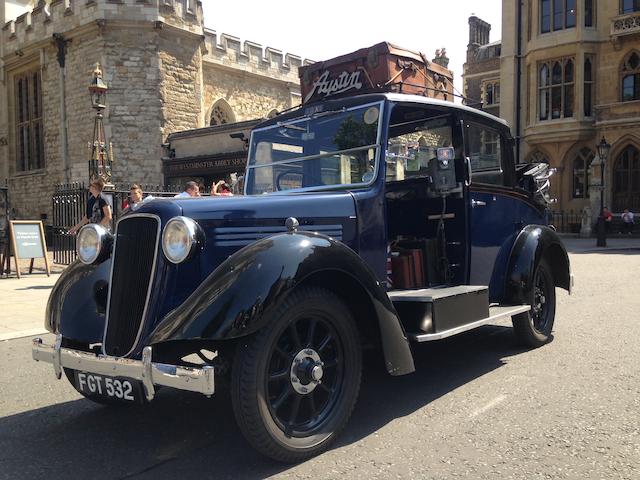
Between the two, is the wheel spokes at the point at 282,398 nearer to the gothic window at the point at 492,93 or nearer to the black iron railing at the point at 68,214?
the black iron railing at the point at 68,214

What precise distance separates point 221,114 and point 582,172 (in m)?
17.3

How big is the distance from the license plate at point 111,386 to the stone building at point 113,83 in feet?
59.2

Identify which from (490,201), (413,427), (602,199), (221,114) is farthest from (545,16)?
(413,427)

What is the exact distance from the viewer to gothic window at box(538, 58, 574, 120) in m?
26.2

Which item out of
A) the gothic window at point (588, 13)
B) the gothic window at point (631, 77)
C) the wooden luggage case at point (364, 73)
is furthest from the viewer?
the gothic window at point (588, 13)

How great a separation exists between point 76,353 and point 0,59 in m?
26.5

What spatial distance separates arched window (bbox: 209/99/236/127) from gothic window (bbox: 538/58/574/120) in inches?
588

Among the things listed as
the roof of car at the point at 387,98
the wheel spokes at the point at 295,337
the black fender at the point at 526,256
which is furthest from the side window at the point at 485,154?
the wheel spokes at the point at 295,337

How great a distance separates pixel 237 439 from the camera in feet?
10.8

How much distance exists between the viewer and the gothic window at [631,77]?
2492 cm

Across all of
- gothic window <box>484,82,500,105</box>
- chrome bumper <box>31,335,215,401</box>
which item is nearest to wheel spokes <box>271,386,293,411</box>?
chrome bumper <box>31,335,215,401</box>

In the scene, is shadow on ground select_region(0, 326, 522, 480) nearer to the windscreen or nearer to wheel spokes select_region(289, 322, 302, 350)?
wheel spokes select_region(289, 322, 302, 350)

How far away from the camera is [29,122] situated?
78.8 ft

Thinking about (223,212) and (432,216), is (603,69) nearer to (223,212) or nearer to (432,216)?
(432,216)
